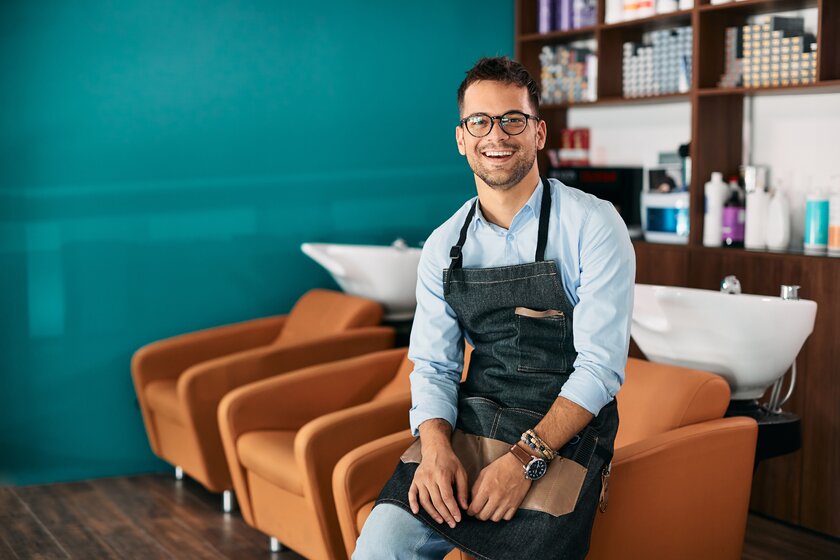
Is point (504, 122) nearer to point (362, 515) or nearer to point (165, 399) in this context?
point (362, 515)

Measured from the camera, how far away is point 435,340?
2.14m

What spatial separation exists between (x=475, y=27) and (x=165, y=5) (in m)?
1.34

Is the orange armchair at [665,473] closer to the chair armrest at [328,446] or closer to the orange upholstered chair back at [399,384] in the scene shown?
the chair armrest at [328,446]

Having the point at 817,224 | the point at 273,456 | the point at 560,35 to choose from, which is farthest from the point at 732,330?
the point at 560,35

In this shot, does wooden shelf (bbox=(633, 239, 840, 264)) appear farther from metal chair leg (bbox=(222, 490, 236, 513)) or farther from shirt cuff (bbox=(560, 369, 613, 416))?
metal chair leg (bbox=(222, 490, 236, 513))

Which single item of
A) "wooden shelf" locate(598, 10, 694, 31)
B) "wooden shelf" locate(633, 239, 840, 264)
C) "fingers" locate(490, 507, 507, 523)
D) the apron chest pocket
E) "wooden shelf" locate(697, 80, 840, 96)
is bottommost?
"fingers" locate(490, 507, 507, 523)

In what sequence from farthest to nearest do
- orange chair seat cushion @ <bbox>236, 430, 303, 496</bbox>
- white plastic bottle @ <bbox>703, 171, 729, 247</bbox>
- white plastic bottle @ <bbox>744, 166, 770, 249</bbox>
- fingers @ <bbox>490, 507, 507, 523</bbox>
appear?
white plastic bottle @ <bbox>703, 171, 729, 247</bbox> < white plastic bottle @ <bbox>744, 166, 770, 249</bbox> < orange chair seat cushion @ <bbox>236, 430, 303, 496</bbox> < fingers @ <bbox>490, 507, 507, 523</bbox>

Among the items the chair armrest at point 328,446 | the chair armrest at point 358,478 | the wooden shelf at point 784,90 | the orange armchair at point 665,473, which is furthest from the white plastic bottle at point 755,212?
the chair armrest at point 358,478

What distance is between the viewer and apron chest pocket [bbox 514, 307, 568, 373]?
79.4 inches

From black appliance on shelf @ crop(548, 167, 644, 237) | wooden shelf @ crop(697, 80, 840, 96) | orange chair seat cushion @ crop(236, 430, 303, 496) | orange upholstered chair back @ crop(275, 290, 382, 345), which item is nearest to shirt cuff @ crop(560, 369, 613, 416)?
orange chair seat cushion @ crop(236, 430, 303, 496)

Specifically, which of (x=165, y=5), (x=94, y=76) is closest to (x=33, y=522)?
(x=94, y=76)

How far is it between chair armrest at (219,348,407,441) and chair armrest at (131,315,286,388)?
746mm

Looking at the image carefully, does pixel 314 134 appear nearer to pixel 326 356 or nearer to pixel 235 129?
pixel 235 129

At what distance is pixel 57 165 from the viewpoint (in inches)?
148
